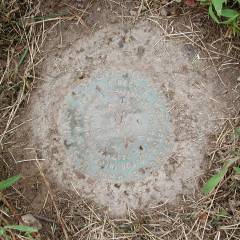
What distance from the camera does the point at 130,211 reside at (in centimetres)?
187

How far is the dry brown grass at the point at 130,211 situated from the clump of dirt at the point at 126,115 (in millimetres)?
48

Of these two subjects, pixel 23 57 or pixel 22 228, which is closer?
pixel 22 228

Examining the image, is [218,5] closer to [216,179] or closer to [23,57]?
[216,179]

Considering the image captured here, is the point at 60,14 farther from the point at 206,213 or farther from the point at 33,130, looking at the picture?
the point at 206,213

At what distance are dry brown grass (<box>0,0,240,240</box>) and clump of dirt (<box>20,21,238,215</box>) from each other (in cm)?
5

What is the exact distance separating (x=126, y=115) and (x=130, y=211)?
1.29 ft

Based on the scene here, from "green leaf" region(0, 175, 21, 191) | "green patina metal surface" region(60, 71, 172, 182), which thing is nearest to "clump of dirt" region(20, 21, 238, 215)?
"green patina metal surface" region(60, 71, 172, 182)

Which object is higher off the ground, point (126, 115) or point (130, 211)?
point (126, 115)

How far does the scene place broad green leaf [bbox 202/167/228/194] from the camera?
1.80m

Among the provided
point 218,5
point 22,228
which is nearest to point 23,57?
point 22,228

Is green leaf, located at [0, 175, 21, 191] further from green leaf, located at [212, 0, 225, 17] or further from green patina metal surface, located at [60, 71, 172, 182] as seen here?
green leaf, located at [212, 0, 225, 17]

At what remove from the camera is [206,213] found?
1.85 m

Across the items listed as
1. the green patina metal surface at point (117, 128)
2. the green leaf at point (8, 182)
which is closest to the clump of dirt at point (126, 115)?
the green patina metal surface at point (117, 128)

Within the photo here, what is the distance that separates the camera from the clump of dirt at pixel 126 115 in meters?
1.89
